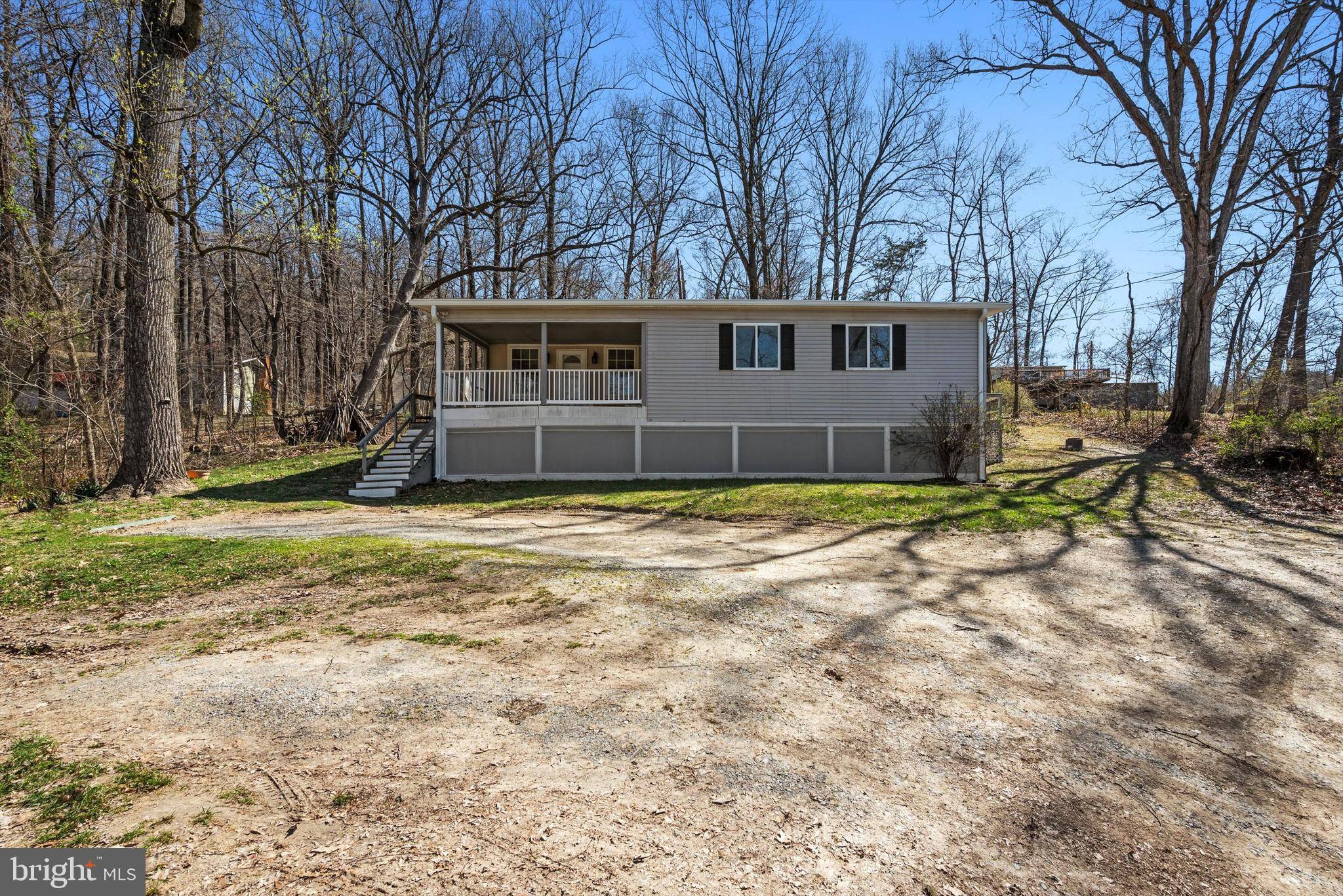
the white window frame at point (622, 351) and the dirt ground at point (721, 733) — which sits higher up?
the white window frame at point (622, 351)

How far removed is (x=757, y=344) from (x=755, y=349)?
13 cm

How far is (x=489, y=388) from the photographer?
14.6 metres

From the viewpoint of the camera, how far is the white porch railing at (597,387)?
1438 cm

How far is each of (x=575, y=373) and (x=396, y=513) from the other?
5.49m

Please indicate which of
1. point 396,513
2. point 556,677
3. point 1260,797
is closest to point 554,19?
point 396,513

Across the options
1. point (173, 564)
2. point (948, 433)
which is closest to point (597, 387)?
point (948, 433)

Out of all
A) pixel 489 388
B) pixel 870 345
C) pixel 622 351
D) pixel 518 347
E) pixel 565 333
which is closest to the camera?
pixel 870 345

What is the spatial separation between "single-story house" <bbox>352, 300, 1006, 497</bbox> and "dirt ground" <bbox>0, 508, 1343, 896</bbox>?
828cm

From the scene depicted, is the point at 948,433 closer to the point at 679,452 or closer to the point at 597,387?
the point at 679,452

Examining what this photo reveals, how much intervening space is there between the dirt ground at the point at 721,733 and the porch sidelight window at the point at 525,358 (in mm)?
12873

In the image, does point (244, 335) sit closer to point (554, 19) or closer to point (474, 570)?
point (554, 19)

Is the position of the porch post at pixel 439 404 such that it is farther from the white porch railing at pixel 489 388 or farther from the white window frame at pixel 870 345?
the white window frame at pixel 870 345

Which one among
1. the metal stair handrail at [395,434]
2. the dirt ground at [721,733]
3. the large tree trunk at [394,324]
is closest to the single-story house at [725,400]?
the metal stair handrail at [395,434]

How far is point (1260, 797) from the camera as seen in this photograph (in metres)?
2.87
